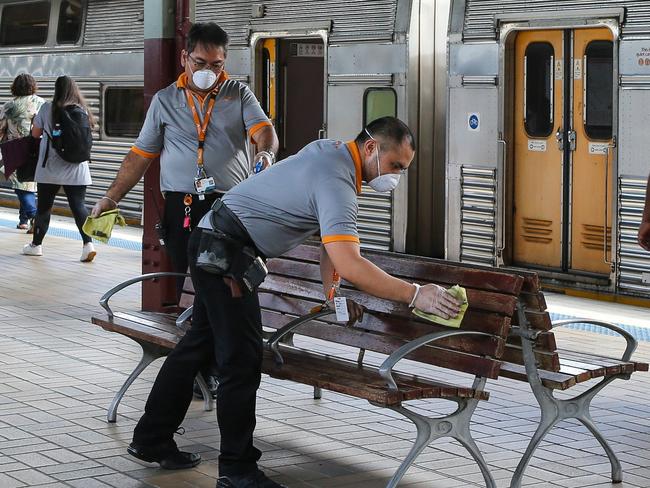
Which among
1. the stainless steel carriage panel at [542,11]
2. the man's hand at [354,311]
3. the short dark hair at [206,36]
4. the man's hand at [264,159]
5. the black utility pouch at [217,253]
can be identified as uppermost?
the stainless steel carriage panel at [542,11]

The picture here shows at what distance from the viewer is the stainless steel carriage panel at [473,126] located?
35.1 ft

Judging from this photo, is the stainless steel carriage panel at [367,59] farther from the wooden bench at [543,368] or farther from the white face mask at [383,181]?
the white face mask at [383,181]

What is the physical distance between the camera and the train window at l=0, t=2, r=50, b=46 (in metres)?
16.2

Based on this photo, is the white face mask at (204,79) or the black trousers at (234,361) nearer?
the black trousers at (234,361)

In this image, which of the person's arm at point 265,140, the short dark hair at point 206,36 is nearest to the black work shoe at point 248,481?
the person's arm at point 265,140

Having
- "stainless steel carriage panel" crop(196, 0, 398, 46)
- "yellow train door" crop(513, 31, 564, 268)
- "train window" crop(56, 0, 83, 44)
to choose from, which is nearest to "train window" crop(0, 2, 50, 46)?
"train window" crop(56, 0, 83, 44)

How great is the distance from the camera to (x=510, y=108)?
420 inches

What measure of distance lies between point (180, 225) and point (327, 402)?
45.3 inches

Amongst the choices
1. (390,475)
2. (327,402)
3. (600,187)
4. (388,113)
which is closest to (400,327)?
(390,475)

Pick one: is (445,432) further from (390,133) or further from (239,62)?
(239,62)

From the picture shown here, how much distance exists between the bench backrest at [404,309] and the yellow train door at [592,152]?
15.5 ft

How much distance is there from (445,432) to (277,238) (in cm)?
94

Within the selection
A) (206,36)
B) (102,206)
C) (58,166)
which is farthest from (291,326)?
(58,166)

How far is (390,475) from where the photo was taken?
5.11m
